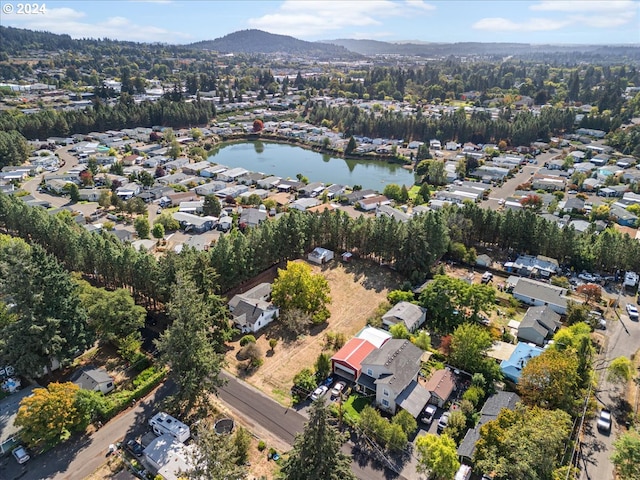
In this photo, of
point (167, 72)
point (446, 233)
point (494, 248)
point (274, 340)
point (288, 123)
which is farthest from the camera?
point (167, 72)

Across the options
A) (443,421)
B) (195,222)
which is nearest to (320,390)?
(443,421)

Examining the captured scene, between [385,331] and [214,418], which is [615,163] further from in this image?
[214,418]

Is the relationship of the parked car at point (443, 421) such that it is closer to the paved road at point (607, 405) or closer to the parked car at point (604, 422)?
the paved road at point (607, 405)

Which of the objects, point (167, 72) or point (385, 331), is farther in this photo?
point (167, 72)

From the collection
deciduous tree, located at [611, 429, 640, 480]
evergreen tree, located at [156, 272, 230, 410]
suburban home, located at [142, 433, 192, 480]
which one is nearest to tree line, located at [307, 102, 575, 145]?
deciduous tree, located at [611, 429, 640, 480]

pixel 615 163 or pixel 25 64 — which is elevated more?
pixel 25 64

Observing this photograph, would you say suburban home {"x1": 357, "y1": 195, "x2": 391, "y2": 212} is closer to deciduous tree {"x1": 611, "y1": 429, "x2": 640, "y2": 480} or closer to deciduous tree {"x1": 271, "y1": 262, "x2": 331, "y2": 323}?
deciduous tree {"x1": 271, "y1": 262, "x2": 331, "y2": 323}

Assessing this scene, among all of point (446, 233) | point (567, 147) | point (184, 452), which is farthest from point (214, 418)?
point (567, 147)

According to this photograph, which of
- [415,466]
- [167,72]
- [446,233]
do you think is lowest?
[415,466]
